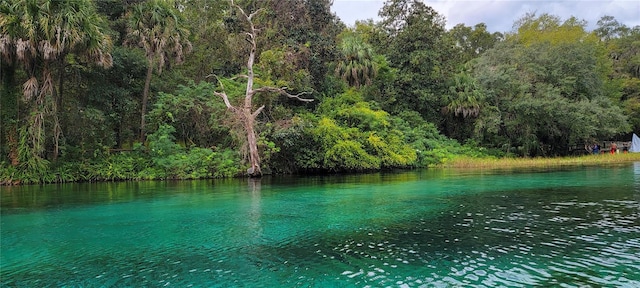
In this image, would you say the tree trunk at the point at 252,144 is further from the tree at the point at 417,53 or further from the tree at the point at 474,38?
the tree at the point at 474,38

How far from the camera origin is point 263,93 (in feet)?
90.6

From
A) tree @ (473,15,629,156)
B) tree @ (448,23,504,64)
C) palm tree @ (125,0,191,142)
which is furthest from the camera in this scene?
tree @ (448,23,504,64)

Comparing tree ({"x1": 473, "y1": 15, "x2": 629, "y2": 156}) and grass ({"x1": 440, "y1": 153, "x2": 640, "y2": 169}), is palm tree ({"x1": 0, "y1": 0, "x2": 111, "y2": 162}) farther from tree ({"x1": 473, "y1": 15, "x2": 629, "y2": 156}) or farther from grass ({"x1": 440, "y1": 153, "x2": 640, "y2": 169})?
tree ({"x1": 473, "y1": 15, "x2": 629, "y2": 156})

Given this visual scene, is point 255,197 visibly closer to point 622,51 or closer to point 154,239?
point 154,239

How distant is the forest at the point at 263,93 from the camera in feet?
74.4

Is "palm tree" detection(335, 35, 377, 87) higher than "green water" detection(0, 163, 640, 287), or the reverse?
"palm tree" detection(335, 35, 377, 87)

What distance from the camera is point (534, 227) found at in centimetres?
990

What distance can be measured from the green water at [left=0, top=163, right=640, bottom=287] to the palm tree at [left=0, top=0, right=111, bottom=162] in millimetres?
7481

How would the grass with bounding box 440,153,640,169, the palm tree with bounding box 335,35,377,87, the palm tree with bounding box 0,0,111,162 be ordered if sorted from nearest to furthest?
1. the palm tree with bounding box 0,0,111,162
2. the grass with bounding box 440,153,640,169
3. the palm tree with bounding box 335,35,377,87

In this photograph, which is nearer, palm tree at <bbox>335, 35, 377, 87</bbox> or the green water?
the green water

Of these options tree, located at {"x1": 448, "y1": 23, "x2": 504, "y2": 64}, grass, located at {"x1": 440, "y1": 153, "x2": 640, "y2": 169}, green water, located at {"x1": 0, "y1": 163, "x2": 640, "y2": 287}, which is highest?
tree, located at {"x1": 448, "y1": 23, "x2": 504, "y2": 64}

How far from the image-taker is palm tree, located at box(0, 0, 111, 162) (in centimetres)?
2072

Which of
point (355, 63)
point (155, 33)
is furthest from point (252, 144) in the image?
point (355, 63)

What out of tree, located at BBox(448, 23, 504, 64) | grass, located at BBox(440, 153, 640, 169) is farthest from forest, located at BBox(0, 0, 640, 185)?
tree, located at BBox(448, 23, 504, 64)
